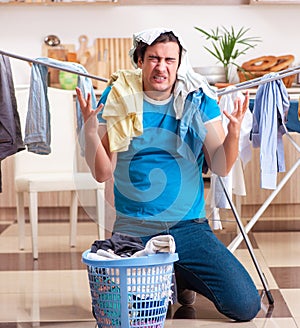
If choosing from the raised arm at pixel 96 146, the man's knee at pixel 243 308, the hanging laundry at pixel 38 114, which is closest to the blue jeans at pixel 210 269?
the man's knee at pixel 243 308

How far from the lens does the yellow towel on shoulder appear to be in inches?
109

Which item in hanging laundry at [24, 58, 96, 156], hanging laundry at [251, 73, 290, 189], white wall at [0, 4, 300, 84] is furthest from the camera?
white wall at [0, 4, 300, 84]

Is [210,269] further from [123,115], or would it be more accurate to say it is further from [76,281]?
[76,281]

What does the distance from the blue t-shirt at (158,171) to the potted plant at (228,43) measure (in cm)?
210

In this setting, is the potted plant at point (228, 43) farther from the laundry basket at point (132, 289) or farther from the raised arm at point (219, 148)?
the laundry basket at point (132, 289)

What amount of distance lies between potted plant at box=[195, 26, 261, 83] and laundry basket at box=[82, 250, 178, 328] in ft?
8.30

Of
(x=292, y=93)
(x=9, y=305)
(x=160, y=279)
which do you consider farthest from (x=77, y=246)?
(x=160, y=279)

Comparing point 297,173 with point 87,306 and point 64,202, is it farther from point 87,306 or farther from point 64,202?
point 87,306

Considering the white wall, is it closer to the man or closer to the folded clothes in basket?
the man

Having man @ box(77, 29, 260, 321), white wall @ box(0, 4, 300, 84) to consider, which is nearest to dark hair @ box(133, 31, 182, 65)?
man @ box(77, 29, 260, 321)

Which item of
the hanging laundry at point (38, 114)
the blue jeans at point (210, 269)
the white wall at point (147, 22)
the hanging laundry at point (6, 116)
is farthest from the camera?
the white wall at point (147, 22)

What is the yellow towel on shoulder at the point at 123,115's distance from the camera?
276 centimetres

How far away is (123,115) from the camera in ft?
9.10

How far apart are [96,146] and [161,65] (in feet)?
1.13
